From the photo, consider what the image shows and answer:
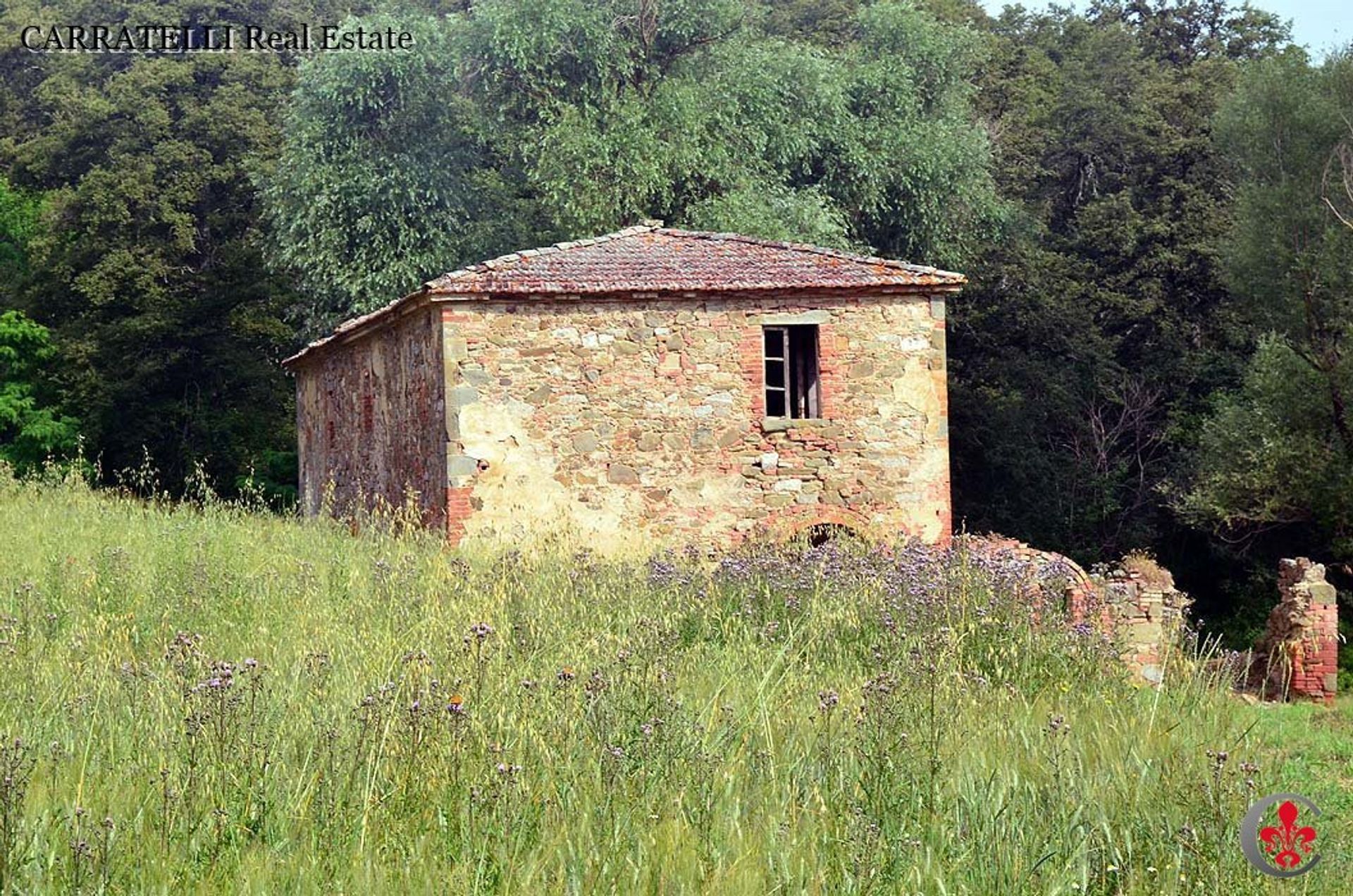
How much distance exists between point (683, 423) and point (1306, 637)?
732cm

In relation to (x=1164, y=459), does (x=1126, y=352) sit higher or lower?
higher

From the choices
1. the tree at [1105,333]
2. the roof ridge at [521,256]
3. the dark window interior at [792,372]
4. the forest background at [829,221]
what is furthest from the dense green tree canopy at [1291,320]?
the roof ridge at [521,256]

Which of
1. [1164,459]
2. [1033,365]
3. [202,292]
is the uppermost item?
[202,292]

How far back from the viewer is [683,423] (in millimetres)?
17172

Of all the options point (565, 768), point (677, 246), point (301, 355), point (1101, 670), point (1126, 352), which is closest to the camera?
point (565, 768)

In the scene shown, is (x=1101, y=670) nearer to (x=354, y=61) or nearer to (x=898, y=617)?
(x=898, y=617)

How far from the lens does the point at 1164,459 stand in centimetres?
2855

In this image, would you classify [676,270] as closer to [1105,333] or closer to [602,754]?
[602,754]

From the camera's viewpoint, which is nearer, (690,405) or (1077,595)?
(1077,595)

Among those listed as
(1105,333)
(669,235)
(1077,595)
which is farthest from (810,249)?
(1105,333)

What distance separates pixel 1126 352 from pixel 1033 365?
2.10 metres

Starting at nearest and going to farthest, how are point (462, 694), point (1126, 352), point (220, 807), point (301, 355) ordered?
point (220, 807)
point (462, 694)
point (301, 355)
point (1126, 352)

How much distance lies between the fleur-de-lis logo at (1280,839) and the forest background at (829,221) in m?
19.0

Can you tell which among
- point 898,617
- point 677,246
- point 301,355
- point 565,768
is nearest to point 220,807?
point 565,768
